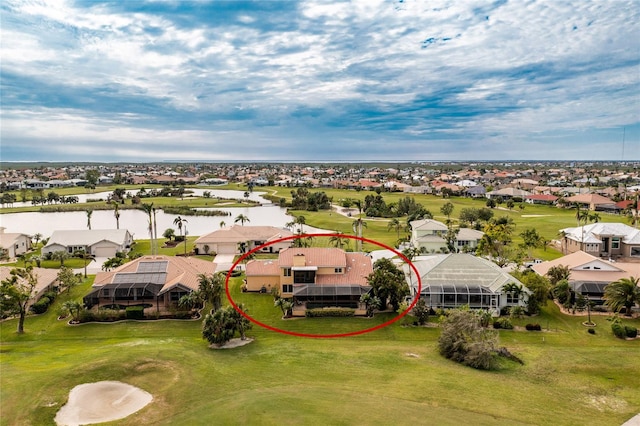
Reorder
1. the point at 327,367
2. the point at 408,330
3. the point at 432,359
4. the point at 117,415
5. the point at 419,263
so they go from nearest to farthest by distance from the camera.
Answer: the point at 117,415, the point at 327,367, the point at 432,359, the point at 408,330, the point at 419,263

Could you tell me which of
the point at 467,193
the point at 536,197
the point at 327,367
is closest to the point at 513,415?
the point at 327,367

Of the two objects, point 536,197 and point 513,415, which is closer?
point 513,415

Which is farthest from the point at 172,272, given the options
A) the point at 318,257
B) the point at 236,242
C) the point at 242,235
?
the point at 242,235

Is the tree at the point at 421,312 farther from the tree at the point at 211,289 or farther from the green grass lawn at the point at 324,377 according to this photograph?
the tree at the point at 211,289

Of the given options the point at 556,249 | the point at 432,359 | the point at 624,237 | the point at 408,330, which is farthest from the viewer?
the point at 556,249

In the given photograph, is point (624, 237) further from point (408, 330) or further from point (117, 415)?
point (117, 415)

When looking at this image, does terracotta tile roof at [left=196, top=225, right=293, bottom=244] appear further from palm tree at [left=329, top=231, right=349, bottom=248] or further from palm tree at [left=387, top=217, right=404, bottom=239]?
palm tree at [left=387, top=217, right=404, bottom=239]

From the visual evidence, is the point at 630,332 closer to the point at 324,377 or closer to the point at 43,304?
the point at 324,377
